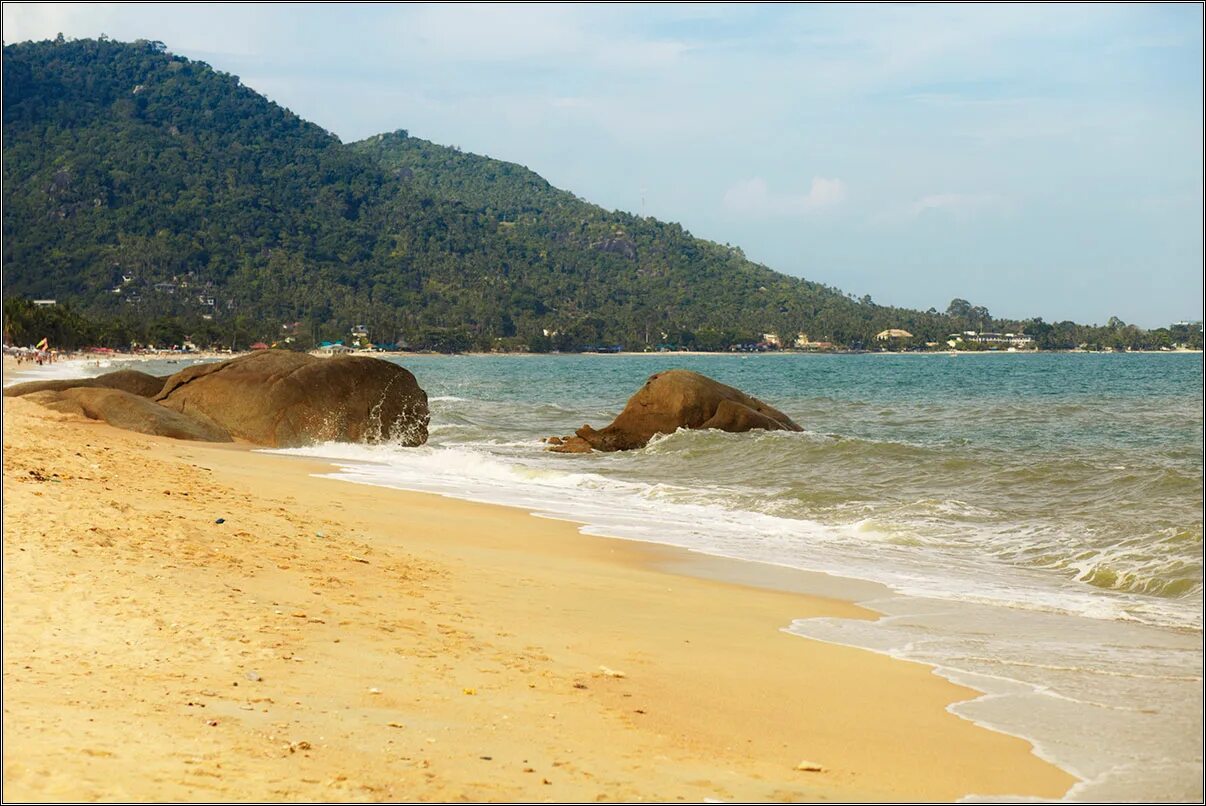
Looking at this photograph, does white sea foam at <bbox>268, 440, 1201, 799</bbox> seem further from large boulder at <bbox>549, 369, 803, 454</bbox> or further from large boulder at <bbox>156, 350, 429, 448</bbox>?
large boulder at <bbox>549, 369, 803, 454</bbox>

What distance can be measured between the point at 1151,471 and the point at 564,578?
1314 centimetres

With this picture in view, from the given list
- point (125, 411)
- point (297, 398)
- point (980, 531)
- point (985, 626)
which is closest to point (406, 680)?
point (985, 626)

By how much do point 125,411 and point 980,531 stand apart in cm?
1502

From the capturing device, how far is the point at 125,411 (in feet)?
69.3

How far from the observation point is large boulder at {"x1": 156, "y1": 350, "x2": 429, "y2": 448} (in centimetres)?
2406

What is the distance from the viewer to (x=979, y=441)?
30.3 m

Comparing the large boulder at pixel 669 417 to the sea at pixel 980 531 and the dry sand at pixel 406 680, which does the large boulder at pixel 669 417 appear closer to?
the sea at pixel 980 531

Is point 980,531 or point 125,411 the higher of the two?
point 125,411

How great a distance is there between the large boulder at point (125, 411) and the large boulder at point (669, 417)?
8.54 metres

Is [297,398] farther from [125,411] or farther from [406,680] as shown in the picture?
[406,680]

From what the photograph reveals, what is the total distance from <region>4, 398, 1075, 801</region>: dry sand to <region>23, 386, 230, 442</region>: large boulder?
10.4 m

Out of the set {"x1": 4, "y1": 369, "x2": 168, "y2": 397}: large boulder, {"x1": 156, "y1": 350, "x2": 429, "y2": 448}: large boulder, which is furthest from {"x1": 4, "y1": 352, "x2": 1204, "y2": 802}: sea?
{"x1": 4, "y1": 369, "x2": 168, "y2": 397}: large boulder

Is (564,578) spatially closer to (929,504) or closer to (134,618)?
(134,618)

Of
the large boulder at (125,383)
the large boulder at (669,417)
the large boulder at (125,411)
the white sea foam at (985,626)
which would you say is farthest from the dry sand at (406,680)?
the large boulder at (125,383)
